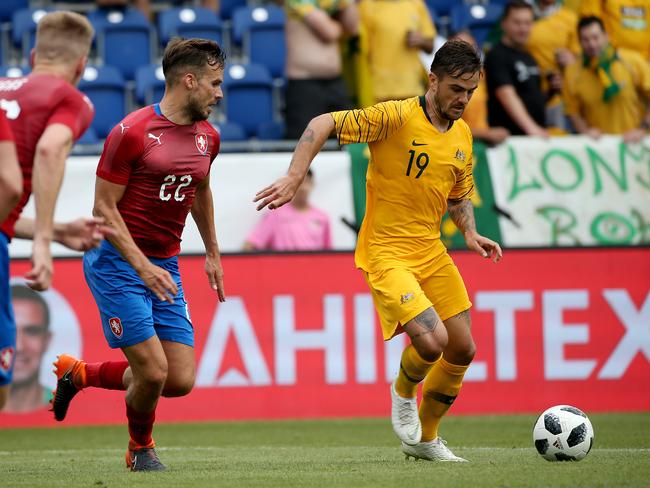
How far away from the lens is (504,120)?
1413cm

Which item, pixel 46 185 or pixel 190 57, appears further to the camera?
pixel 190 57

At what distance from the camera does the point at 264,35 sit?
15.4 meters

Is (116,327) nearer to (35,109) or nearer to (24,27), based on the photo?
(35,109)

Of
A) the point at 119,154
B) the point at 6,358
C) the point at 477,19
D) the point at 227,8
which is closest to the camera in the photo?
the point at 6,358

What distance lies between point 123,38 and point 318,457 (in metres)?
8.41

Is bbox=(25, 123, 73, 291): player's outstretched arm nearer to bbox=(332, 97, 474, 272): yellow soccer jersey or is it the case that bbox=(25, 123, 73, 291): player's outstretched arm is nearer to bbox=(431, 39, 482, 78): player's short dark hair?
bbox=(332, 97, 474, 272): yellow soccer jersey

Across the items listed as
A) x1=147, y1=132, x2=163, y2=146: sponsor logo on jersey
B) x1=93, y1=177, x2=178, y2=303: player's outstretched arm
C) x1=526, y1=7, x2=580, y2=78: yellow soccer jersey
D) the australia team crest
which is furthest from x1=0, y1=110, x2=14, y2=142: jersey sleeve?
x1=526, y1=7, x2=580, y2=78: yellow soccer jersey

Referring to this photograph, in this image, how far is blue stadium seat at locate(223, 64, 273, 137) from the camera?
48.1 ft

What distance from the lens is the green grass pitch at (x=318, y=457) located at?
6680mm

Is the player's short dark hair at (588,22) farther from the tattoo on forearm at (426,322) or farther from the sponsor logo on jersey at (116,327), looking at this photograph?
the sponsor logo on jersey at (116,327)

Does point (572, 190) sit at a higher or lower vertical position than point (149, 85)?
lower

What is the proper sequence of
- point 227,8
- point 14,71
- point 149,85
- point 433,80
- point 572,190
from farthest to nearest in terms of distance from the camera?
point 227,8, point 149,85, point 14,71, point 572,190, point 433,80

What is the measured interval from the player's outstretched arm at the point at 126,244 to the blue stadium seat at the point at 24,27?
28.5ft

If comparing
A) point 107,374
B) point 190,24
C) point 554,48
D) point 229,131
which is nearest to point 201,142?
point 107,374
